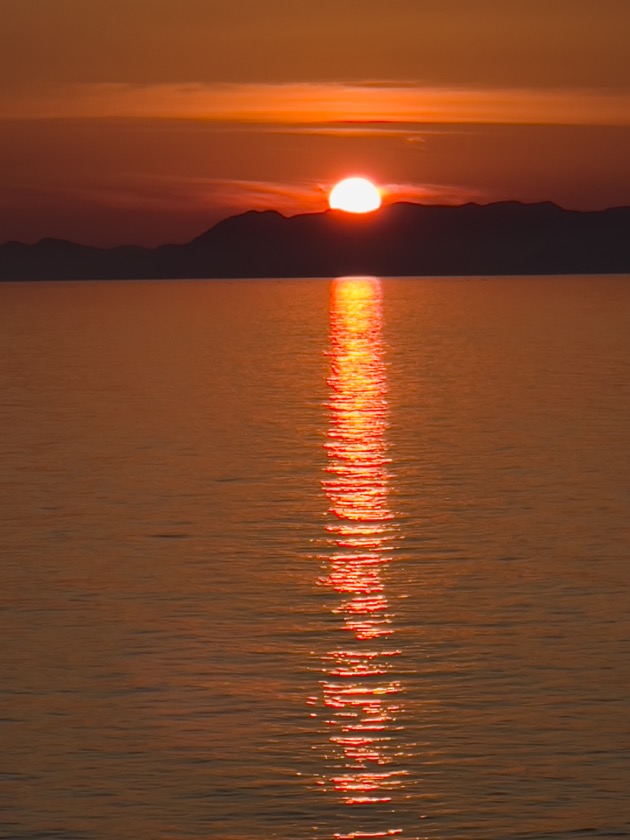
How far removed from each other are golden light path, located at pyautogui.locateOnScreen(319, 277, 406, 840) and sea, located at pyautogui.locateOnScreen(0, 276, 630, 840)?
4 cm

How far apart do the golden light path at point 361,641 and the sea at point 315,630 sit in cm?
4

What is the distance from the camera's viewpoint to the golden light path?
14.8 metres

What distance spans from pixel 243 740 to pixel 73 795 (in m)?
1.91

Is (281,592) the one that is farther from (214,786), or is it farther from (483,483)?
(483,483)

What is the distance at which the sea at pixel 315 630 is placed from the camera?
1443 centimetres

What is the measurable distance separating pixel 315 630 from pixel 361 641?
73cm

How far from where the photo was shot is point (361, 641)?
19656 mm

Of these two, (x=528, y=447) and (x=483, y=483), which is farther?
(x=528, y=447)

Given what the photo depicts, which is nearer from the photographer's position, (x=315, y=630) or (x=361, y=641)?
(x=361, y=641)

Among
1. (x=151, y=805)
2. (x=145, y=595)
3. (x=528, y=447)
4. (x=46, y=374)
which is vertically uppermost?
(x=46, y=374)

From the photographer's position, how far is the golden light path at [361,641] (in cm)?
1478

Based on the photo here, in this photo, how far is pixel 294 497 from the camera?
31.6m

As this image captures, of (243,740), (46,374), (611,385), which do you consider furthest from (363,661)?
(46,374)

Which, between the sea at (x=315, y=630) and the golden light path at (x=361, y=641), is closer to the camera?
the sea at (x=315, y=630)
